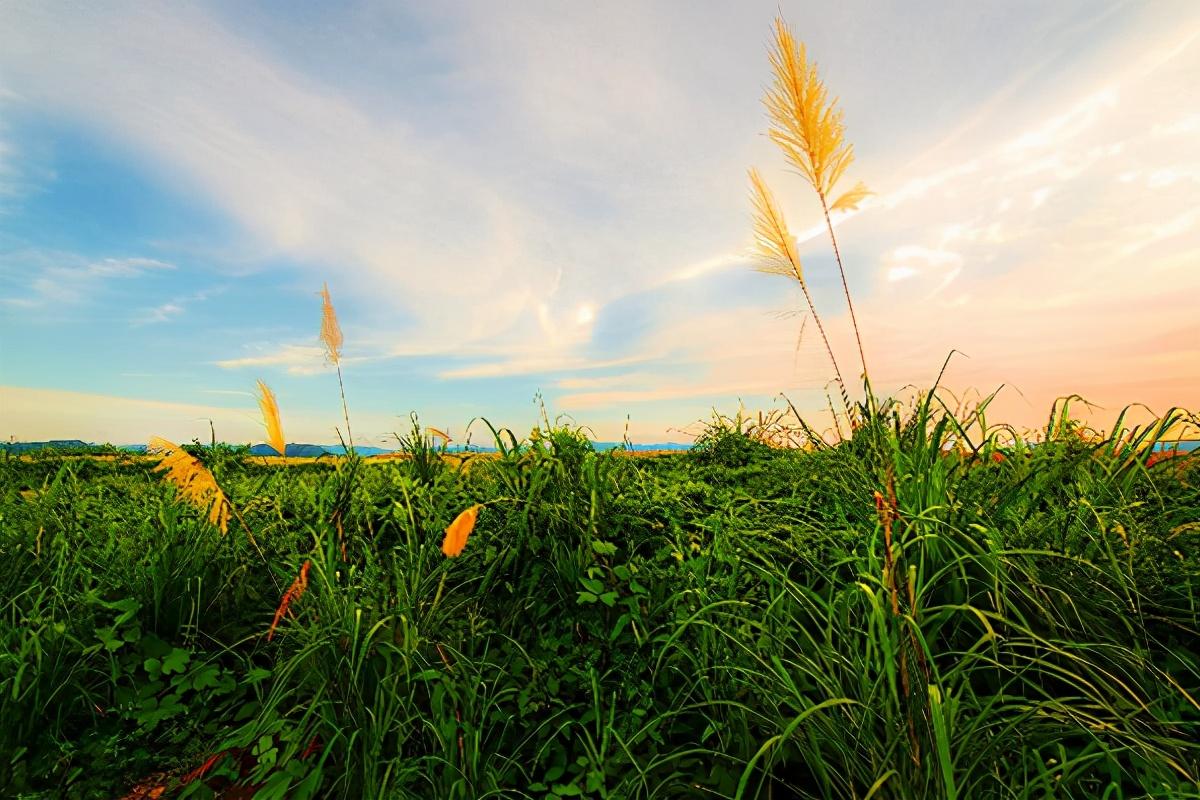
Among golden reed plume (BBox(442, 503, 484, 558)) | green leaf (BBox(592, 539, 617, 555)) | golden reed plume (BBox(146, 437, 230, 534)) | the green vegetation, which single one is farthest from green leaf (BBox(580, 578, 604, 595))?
golden reed plume (BBox(146, 437, 230, 534))

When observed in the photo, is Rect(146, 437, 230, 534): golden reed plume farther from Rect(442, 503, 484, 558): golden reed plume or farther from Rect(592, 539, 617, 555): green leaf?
Rect(592, 539, 617, 555): green leaf

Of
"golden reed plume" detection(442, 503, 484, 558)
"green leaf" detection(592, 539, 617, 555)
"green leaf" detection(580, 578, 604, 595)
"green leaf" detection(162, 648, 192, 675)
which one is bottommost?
"green leaf" detection(162, 648, 192, 675)

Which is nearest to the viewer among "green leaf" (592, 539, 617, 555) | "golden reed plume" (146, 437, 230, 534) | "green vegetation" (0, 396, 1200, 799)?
"green vegetation" (0, 396, 1200, 799)

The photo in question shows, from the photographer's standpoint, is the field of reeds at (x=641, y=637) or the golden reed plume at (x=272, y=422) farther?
the golden reed plume at (x=272, y=422)

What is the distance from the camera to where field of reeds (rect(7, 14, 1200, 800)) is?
84.7 inches

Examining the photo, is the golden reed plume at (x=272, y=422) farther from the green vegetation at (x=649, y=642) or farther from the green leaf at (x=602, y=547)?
the green leaf at (x=602, y=547)

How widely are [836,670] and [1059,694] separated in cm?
99

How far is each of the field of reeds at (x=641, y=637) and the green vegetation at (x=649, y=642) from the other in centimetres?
2

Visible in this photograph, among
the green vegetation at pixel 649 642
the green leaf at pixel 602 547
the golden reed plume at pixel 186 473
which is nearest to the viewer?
the green vegetation at pixel 649 642

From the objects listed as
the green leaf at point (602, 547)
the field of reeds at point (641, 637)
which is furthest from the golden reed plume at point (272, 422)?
the green leaf at point (602, 547)

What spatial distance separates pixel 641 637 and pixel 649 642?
0.05m

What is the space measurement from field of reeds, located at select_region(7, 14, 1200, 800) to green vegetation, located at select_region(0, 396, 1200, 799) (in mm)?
20

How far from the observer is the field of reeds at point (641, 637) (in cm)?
215

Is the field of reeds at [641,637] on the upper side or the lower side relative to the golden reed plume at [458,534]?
lower
